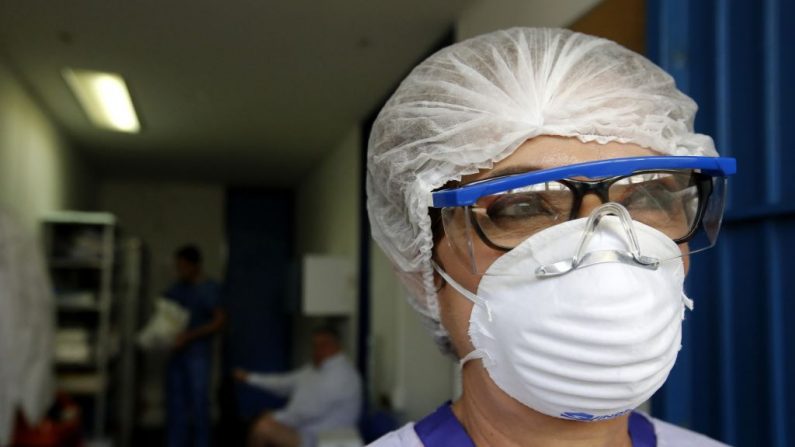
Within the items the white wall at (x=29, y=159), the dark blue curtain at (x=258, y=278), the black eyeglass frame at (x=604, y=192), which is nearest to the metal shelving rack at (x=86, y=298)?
the white wall at (x=29, y=159)

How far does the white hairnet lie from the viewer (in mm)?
824

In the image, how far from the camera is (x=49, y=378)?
12.0ft

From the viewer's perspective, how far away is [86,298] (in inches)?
174

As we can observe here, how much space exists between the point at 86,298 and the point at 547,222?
434cm

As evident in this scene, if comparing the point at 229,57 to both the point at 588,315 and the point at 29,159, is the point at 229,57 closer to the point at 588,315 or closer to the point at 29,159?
the point at 29,159

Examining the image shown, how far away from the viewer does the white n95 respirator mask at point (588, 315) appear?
75 centimetres

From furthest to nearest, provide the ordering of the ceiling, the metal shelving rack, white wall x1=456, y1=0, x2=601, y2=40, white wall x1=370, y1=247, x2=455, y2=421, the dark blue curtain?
the dark blue curtain
the metal shelving rack
white wall x1=370, y1=247, x2=455, y2=421
the ceiling
white wall x1=456, y1=0, x2=601, y2=40

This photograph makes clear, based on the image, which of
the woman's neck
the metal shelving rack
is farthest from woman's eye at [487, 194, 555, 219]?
the metal shelving rack

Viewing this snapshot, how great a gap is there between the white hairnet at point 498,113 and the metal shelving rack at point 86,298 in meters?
4.10

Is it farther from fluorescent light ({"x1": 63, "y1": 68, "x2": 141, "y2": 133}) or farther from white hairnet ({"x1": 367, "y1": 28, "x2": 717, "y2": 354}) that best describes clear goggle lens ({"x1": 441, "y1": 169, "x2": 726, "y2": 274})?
fluorescent light ({"x1": 63, "y1": 68, "x2": 141, "y2": 133})

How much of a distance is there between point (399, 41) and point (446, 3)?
445mm

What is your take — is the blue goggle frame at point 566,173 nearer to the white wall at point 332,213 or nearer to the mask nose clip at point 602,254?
the mask nose clip at point 602,254

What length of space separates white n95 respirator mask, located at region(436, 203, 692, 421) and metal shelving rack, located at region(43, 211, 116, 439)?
14.0 ft

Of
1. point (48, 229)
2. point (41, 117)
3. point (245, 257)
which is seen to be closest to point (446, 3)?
point (41, 117)
